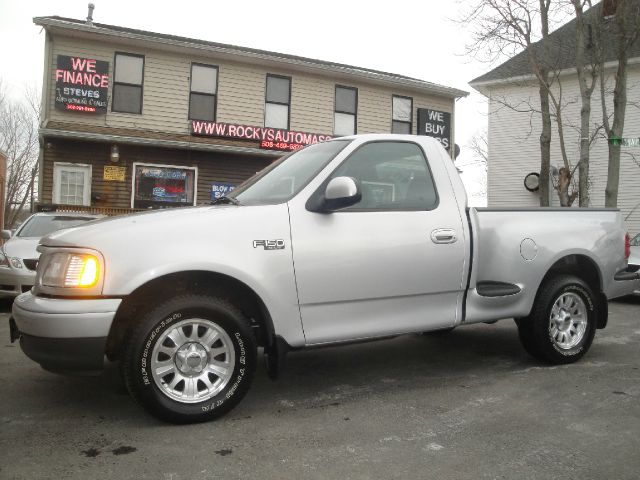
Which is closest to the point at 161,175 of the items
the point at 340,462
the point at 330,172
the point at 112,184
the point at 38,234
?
the point at 112,184

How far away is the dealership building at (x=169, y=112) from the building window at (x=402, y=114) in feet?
2.02

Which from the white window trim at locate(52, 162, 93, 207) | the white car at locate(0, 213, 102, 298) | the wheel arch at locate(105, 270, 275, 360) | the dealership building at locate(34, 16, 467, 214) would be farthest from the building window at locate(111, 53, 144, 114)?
the wheel arch at locate(105, 270, 275, 360)

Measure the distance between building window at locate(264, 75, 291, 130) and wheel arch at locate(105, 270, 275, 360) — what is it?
47.7 feet

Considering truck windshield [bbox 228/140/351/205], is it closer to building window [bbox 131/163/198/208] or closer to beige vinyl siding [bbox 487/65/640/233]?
building window [bbox 131/163/198/208]

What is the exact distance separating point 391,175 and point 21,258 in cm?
557

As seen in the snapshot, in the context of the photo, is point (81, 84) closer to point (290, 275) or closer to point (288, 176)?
point (288, 176)

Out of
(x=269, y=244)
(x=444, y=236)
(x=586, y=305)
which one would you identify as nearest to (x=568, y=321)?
(x=586, y=305)

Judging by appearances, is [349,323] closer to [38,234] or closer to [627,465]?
[627,465]

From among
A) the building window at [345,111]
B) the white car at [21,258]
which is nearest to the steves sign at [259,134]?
the building window at [345,111]

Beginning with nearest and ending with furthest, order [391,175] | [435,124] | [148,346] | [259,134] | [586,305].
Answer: [148,346]
[391,175]
[586,305]
[259,134]
[435,124]

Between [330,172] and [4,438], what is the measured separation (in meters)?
Result: 2.55

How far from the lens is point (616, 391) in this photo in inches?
165

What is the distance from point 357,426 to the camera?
345cm

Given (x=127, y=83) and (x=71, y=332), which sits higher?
(x=127, y=83)
